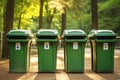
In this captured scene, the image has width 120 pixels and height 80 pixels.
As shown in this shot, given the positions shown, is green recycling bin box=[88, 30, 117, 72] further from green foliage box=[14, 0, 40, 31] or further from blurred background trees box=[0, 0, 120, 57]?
green foliage box=[14, 0, 40, 31]

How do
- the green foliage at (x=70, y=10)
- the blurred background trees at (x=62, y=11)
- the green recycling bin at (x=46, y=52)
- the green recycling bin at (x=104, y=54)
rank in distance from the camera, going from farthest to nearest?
the green foliage at (x=70, y=10), the blurred background trees at (x=62, y=11), the green recycling bin at (x=104, y=54), the green recycling bin at (x=46, y=52)

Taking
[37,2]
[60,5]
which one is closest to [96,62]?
[60,5]

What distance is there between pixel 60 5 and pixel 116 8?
1019 cm

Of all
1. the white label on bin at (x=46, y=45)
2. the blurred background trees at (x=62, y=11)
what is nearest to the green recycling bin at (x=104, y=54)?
the white label on bin at (x=46, y=45)

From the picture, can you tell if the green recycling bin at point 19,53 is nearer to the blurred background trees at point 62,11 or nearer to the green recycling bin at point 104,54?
the green recycling bin at point 104,54

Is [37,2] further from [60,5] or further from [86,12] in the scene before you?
[86,12]

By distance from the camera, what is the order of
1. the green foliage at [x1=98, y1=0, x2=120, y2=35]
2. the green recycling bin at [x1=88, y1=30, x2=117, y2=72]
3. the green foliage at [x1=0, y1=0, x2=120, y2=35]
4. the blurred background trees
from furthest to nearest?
the green foliage at [x1=98, y1=0, x2=120, y2=35]
the green foliage at [x1=0, y1=0, x2=120, y2=35]
the blurred background trees
the green recycling bin at [x1=88, y1=30, x2=117, y2=72]

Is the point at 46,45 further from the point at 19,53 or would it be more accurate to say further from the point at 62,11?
the point at 62,11

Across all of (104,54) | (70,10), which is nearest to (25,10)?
(70,10)

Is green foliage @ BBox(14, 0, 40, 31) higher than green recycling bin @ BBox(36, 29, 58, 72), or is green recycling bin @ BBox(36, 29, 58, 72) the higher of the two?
green foliage @ BBox(14, 0, 40, 31)

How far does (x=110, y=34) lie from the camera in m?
12.5

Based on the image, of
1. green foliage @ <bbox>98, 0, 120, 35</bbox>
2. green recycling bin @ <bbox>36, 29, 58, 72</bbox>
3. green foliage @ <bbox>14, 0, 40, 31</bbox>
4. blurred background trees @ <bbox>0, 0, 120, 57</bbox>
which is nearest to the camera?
green recycling bin @ <bbox>36, 29, 58, 72</bbox>

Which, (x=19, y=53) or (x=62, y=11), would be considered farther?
(x=62, y=11)

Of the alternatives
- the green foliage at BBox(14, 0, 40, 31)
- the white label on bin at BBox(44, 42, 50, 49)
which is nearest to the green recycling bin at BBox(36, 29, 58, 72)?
the white label on bin at BBox(44, 42, 50, 49)
